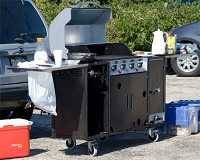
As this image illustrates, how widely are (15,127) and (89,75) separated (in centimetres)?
107

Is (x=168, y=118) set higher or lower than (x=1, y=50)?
lower

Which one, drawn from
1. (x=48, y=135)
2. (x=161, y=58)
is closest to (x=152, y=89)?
(x=161, y=58)

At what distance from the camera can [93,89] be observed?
8.16m

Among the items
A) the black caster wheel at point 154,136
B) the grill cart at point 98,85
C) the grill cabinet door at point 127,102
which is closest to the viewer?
the grill cart at point 98,85

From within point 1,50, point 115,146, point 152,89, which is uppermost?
point 1,50

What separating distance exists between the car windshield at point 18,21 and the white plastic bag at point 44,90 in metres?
1.49

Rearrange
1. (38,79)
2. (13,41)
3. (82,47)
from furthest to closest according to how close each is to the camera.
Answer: (13,41) → (82,47) → (38,79)

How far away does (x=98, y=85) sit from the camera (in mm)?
8203

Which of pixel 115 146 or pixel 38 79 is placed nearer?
pixel 38 79

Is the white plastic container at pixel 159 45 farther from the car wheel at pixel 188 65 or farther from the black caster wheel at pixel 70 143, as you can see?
the car wheel at pixel 188 65

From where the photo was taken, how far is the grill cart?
7973 mm

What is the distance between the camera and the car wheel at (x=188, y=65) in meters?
15.4

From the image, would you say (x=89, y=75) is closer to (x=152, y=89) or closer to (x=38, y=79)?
(x=38, y=79)

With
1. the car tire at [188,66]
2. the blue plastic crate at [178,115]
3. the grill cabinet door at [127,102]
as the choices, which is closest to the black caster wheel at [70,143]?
the grill cabinet door at [127,102]
